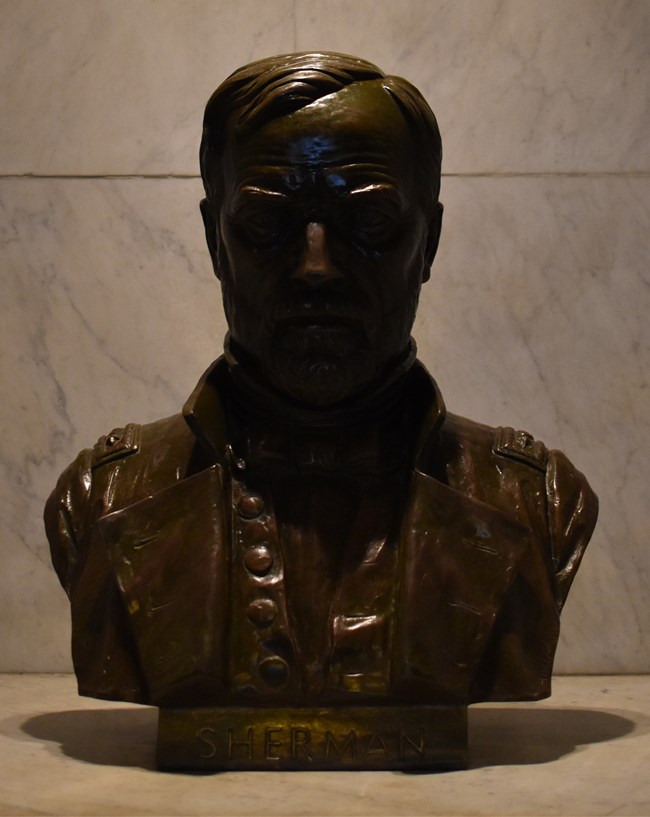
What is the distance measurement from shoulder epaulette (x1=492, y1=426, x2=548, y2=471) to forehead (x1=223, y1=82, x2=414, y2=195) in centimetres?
49

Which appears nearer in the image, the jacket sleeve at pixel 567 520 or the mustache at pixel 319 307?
the mustache at pixel 319 307

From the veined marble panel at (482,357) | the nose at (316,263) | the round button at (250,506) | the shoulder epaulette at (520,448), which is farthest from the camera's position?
the veined marble panel at (482,357)

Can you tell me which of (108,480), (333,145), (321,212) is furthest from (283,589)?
(333,145)

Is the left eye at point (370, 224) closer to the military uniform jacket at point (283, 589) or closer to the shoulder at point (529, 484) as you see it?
the military uniform jacket at point (283, 589)

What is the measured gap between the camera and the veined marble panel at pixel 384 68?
12.7 feet

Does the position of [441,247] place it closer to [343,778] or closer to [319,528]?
[319,528]

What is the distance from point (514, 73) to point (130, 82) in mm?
899

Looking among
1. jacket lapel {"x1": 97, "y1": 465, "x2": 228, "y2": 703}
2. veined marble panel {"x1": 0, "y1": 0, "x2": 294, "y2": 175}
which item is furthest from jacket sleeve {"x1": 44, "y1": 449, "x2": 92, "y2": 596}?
veined marble panel {"x1": 0, "y1": 0, "x2": 294, "y2": 175}

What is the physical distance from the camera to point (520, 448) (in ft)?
9.21

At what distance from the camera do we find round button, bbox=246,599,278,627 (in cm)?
258

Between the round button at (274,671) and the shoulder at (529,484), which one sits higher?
the shoulder at (529,484)

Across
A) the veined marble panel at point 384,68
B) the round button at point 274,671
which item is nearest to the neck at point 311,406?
Answer: the round button at point 274,671

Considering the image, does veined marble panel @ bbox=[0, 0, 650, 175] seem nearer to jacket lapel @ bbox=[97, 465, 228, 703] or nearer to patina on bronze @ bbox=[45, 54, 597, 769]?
patina on bronze @ bbox=[45, 54, 597, 769]

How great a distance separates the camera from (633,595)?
12.7 ft
